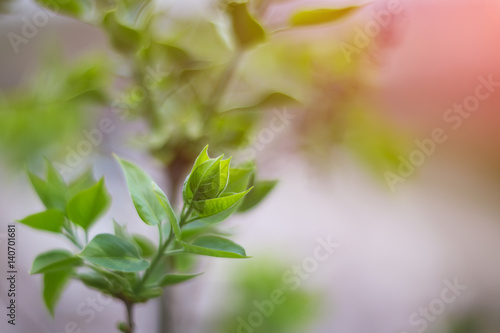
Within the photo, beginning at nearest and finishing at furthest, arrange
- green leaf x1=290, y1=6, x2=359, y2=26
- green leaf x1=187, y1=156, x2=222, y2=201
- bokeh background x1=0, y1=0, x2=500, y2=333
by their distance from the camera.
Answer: green leaf x1=187, y1=156, x2=222, y2=201 < green leaf x1=290, y1=6, x2=359, y2=26 < bokeh background x1=0, y1=0, x2=500, y2=333

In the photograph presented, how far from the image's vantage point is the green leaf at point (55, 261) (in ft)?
0.87

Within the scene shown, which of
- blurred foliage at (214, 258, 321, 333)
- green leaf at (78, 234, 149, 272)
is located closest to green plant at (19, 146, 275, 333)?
green leaf at (78, 234, 149, 272)

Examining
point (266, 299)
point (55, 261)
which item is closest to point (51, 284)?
point (55, 261)

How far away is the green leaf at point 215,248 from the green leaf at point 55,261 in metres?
0.08

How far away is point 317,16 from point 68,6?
0.57 ft

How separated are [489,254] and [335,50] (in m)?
0.56

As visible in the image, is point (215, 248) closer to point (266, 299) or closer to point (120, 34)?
point (120, 34)

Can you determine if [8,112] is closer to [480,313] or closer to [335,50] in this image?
[335,50]

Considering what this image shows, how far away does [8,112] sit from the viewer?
0.45 meters

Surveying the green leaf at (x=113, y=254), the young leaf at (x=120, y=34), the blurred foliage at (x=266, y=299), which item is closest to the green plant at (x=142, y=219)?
the green leaf at (x=113, y=254)

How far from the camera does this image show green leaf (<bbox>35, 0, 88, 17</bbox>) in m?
0.34

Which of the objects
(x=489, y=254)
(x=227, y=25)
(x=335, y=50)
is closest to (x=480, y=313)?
(x=489, y=254)

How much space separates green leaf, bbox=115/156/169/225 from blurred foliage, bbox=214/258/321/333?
0.33 meters

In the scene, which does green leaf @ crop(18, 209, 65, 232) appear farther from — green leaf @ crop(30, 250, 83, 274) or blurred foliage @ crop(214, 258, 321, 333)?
blurred foliage @ crop(214, 258, 321, 333)
